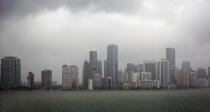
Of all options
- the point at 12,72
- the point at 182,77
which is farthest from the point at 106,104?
the point at 182,77

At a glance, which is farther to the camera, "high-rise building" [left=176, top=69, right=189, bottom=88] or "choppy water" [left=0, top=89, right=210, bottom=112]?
"high-rise building" [left=176, top=69, right=189, bottom=88]

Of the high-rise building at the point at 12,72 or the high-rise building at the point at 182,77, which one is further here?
the high-rise building at the point at 182,77

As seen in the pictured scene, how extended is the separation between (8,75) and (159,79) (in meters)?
28.3

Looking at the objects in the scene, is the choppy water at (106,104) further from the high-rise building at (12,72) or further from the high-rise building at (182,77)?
the high-rise building at (182,77)

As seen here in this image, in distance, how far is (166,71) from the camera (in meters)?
33.9

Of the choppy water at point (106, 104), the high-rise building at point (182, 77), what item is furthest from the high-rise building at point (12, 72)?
the high-rise building at point (182, 77)

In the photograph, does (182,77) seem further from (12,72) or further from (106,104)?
(12,72)

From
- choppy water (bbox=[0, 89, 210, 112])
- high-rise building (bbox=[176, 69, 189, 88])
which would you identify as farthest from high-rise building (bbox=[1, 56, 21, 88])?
high-rise building (bbox=[176, 69, 189, 88])

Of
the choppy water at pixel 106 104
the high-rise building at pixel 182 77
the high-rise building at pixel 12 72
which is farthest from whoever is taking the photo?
the high-rise building at pixel 182 77

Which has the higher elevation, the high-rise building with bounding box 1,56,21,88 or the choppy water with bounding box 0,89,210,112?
the high-rise building with bounding box 1,56,21,88

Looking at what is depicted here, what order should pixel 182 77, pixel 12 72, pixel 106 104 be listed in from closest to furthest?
pixel 12 72 < pixel 106 104 < pixel 182 77

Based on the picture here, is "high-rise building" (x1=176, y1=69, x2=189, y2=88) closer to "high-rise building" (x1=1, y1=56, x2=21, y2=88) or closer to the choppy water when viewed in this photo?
the choppy water

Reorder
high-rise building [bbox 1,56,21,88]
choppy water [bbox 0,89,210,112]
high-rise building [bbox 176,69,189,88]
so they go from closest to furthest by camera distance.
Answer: high-rise building [bbox 1,56,21,88] → choppy water [bbox 0,89,210,112] → high-rise building [bbox 176,69,189,88]

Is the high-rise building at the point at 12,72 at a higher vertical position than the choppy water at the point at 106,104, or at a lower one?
higher
